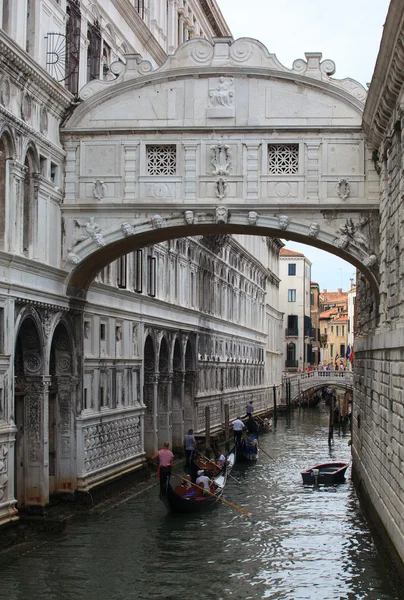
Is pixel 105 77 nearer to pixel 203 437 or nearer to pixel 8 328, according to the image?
pixel 8 328

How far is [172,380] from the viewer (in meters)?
26.8

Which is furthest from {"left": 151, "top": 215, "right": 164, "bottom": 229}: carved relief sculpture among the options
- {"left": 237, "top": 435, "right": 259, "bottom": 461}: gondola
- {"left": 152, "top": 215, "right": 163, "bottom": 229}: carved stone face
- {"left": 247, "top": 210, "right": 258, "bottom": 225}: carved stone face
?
{"left": 237, "top": 435, "right": 259, "bottom": 461}: gondola

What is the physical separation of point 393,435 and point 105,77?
35.6ft

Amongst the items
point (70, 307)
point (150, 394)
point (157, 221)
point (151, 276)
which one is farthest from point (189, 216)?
point (150, 394)

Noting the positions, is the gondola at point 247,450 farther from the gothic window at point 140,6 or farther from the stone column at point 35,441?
the stone column at point 35,441

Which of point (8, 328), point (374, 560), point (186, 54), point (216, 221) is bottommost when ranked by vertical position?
point (374, 560)

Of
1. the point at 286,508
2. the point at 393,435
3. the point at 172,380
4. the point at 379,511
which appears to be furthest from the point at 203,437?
the point at 393,435

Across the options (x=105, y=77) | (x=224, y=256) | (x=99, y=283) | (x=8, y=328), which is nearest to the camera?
(x=8, y=328)

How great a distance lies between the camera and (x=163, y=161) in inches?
673

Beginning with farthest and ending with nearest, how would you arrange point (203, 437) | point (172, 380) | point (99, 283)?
point (203, 437)
point (172, 380)
point (99, 283)

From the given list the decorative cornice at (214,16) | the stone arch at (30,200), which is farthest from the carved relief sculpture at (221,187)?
the decorative cornice at (214,16)

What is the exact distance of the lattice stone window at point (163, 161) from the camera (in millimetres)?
17078

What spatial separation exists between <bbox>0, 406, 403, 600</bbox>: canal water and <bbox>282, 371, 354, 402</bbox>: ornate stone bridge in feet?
121

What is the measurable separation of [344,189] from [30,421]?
20.1 ft
